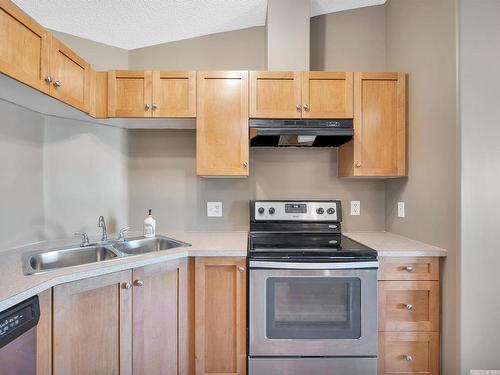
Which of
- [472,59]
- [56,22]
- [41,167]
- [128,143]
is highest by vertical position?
[56,22]

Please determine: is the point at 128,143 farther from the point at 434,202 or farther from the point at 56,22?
the point at 434,202

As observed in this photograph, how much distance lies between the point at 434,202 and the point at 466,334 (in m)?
0.72

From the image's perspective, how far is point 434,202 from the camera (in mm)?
1604

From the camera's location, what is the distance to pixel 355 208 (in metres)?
2.24

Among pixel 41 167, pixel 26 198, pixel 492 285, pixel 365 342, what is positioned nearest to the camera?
pixel 492 285

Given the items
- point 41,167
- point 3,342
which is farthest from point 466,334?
point 41,167

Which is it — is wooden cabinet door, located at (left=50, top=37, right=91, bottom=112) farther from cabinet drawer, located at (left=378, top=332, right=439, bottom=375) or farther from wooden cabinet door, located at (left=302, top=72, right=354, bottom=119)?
cabinet drawer, located at (left=378, top=332, right=439, bottom=375)

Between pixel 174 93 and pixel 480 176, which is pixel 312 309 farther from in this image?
pixel 174 93

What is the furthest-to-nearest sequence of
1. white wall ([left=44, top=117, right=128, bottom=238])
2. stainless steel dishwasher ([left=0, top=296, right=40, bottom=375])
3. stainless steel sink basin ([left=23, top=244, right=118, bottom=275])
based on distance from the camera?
1. white wall ([left=44, top=117, right=128, bottom=238])
2. stainless steel sink basin ([left=23, top=244, right=118, bottom=275])
3. stainless steel dishwasher ([left=0, top=296, right=40, bottom=375])

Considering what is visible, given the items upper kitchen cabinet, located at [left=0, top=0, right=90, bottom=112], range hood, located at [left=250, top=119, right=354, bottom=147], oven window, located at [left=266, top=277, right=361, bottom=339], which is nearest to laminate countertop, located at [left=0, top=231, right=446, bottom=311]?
oven window, located at [left=266, top=277, right=361, bottom=339]

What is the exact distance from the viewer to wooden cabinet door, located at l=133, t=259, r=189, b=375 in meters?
1.42

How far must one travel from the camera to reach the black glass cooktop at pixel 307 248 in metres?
1.56

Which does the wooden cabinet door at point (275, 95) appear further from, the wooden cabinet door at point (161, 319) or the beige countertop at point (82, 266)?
the wooden cabinet door at point (161, 319)

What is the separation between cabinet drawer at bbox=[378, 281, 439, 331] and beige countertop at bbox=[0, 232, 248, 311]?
0.89 metres
